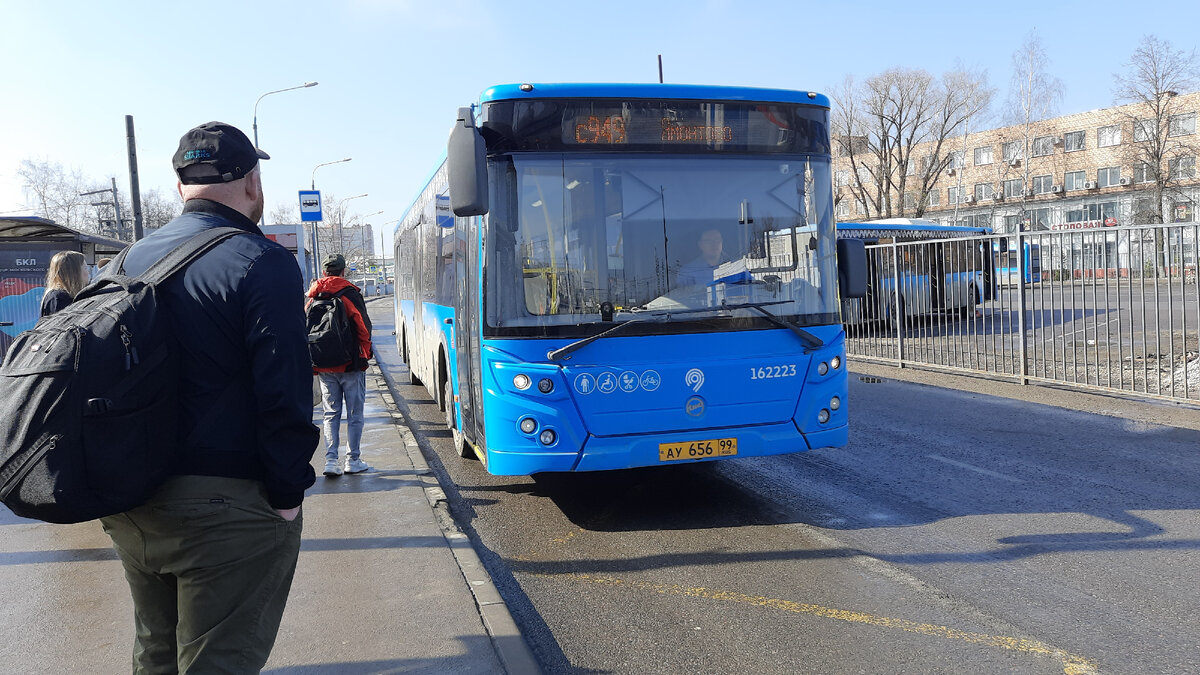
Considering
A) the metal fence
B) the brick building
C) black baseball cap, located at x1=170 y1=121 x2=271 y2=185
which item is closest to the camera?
black baseball cap, located at x1=170 y1=121 x2=271 y2=185

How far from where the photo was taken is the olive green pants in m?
2.38

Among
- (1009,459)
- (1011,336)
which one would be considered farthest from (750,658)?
(1011,336)

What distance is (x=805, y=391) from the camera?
654 cm

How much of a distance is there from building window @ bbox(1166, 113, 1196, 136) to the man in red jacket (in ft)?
174

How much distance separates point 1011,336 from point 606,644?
1082 centimetres

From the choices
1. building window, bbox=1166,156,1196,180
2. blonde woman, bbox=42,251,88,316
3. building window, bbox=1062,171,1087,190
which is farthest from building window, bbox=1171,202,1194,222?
blonde woman, bbox=42,251,88,316

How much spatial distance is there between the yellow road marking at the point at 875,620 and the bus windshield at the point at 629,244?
179 centimetres

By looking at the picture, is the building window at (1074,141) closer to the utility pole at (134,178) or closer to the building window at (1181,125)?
the building window at (1181,125)

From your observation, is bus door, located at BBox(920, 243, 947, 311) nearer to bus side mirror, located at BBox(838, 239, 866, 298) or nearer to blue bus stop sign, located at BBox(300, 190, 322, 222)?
bus side mirror, located at BBox(838, 239, 866, 298)

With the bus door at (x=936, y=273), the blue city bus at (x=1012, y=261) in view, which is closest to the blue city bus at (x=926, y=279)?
the bus door at (x=936, y=273)

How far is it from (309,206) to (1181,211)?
4983 cm

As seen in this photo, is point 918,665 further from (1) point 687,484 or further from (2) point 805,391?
(1) point 687,484

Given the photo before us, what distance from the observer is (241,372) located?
2.47 m

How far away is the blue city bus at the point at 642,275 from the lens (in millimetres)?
6137
